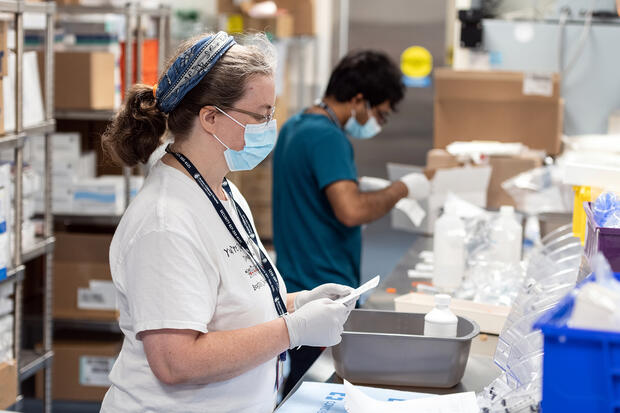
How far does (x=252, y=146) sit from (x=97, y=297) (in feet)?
7.55

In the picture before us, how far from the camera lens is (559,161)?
3930 mm

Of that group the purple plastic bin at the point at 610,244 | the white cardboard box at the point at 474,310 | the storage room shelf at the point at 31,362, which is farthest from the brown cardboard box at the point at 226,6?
the purple plastic bin at the point at 610,244

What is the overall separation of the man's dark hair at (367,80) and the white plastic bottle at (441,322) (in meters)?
1.43

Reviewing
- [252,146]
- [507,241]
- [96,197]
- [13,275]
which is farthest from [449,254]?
[96,197]

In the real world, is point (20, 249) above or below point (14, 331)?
above

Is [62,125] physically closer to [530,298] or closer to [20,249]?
[20,249]

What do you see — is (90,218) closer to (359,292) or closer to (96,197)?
(96,197)

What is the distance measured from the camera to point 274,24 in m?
5.33

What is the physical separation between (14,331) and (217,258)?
1.77 meters

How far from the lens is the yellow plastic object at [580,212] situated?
2156 millimetres

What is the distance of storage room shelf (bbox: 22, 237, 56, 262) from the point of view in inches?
124

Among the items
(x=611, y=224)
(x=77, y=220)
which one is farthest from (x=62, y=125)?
(x=611, y=224)

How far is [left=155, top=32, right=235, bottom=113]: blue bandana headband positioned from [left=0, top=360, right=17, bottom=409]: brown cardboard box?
5.46 feet

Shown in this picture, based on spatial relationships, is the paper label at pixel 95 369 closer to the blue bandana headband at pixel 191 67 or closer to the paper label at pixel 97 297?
the paper label at pixel 97 297
